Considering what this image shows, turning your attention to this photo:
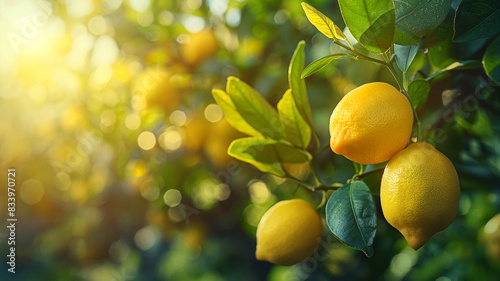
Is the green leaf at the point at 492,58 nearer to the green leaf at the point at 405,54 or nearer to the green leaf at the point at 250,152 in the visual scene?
the green leaf at the point at 405,54

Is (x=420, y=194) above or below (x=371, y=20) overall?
below

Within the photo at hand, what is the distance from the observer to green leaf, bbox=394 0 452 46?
1.47ft

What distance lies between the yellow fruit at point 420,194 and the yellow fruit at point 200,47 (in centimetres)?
75

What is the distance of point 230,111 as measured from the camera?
2.05ft

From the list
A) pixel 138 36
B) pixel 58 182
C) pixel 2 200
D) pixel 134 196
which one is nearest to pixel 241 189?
pixel 134 196

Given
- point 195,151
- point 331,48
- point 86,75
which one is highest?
point 86,75

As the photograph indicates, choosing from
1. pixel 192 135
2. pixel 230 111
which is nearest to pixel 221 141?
pixel 192 135

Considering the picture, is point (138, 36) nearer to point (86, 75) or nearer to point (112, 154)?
point (86, 75)

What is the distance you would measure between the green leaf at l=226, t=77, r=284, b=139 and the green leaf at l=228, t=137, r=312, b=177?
2 centimetres

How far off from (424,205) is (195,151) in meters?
0.85

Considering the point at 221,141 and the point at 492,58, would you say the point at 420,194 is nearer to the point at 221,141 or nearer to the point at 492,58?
the point at 492,58

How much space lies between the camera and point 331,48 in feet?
2.74

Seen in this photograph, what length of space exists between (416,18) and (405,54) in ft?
0.15

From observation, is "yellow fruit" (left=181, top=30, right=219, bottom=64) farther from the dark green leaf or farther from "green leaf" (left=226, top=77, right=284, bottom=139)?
the dark green leaf
